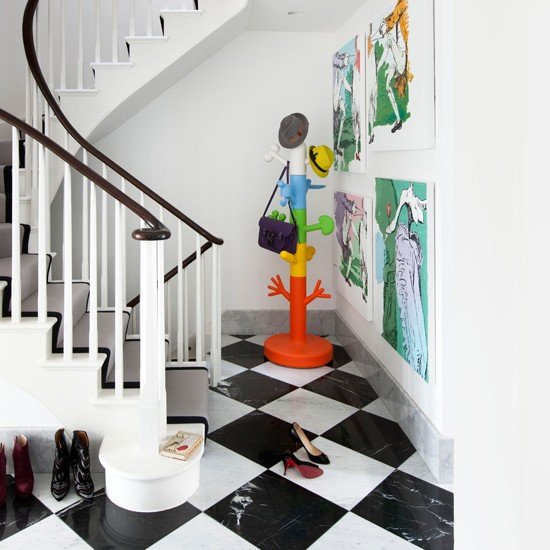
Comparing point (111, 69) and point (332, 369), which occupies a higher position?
point (111, 69)

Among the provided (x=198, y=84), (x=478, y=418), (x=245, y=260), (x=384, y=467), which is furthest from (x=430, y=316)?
(x=198, y=84)

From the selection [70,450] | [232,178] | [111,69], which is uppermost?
[111,69]

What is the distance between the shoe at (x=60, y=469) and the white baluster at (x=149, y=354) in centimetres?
33

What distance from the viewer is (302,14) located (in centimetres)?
386

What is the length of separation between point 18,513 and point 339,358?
2428 mm

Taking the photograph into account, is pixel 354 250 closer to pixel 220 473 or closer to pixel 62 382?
pixel 220 473

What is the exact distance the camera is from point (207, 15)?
11.8ft

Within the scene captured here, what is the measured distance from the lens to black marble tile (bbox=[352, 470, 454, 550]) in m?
1.97

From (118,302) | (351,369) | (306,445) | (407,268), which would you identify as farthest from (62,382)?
(351,369)

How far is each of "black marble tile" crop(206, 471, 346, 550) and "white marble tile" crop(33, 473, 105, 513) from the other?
1.79ft

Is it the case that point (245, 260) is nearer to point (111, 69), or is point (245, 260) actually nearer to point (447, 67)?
point (111, 69)

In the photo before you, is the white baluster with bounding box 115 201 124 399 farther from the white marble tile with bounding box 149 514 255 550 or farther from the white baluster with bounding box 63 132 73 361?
the white marble tile with bounding box 149 514 255 550

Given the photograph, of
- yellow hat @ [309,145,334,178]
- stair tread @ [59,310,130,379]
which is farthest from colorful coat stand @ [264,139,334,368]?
stair tread @ [59,310,130,379]

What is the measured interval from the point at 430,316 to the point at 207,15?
2.50 meters
